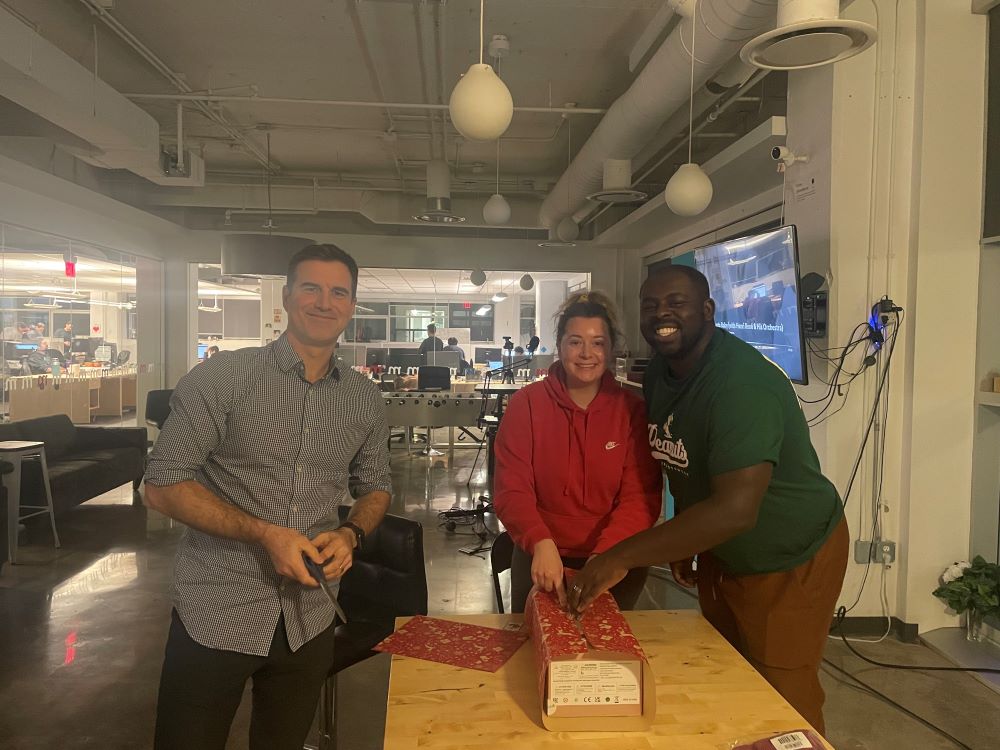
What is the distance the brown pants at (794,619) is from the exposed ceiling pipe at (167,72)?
180 inches

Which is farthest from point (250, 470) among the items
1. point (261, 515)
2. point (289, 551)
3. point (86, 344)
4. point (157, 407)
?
point (86, 344)

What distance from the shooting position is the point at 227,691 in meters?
1.50

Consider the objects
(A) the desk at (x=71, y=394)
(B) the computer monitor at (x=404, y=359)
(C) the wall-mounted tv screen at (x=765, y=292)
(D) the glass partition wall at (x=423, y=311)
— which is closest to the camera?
(C) the wall-mounted tv screen at (x=765, y=292)

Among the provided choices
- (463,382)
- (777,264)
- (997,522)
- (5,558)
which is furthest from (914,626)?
(463,382)

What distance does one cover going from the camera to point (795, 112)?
371 cm

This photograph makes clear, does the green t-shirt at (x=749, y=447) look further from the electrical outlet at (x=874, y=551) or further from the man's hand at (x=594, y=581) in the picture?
the electrical outlet at (x=874, y=551)

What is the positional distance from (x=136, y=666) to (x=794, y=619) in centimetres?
297

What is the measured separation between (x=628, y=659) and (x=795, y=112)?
3502 mm

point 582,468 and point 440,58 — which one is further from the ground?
point 440,58

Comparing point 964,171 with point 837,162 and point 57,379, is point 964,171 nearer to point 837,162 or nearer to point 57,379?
point 837,162

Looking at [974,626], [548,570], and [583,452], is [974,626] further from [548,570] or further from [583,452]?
[548,570]

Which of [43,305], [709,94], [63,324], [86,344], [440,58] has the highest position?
[440,58]

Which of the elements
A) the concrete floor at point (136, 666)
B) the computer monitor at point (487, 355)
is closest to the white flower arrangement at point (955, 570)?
the concrete floor at point (136, 666)

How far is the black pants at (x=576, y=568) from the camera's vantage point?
191cm
